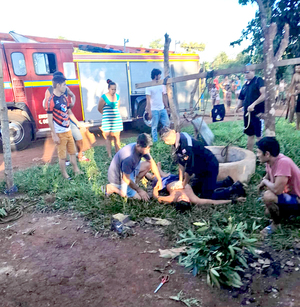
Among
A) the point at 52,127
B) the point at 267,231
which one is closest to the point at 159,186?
the point at 267,231

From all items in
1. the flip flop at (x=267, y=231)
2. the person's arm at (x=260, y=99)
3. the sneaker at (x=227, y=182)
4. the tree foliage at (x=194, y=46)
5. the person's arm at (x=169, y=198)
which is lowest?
the flip flop at (x=267, y=231)

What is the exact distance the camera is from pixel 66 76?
27.6ft

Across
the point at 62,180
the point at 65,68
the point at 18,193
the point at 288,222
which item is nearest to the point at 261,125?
the point at 288,222

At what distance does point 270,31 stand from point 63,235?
362 centimetres

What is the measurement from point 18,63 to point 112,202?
19.3 feet

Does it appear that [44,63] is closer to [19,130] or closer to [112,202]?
[19,130]

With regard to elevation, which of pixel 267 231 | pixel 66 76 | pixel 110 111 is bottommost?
pixel 267 231

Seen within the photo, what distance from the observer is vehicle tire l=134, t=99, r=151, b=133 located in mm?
9805

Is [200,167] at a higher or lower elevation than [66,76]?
lower

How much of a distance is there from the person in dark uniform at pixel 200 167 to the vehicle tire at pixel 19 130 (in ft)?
18.4

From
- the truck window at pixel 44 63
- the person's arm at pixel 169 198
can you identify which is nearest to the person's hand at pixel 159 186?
the person's arm at pixel 169 198

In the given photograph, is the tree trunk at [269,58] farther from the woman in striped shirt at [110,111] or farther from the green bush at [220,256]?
the woman in striped shirt at [110,111]

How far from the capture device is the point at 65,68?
830cm

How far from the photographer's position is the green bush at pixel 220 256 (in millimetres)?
2359
